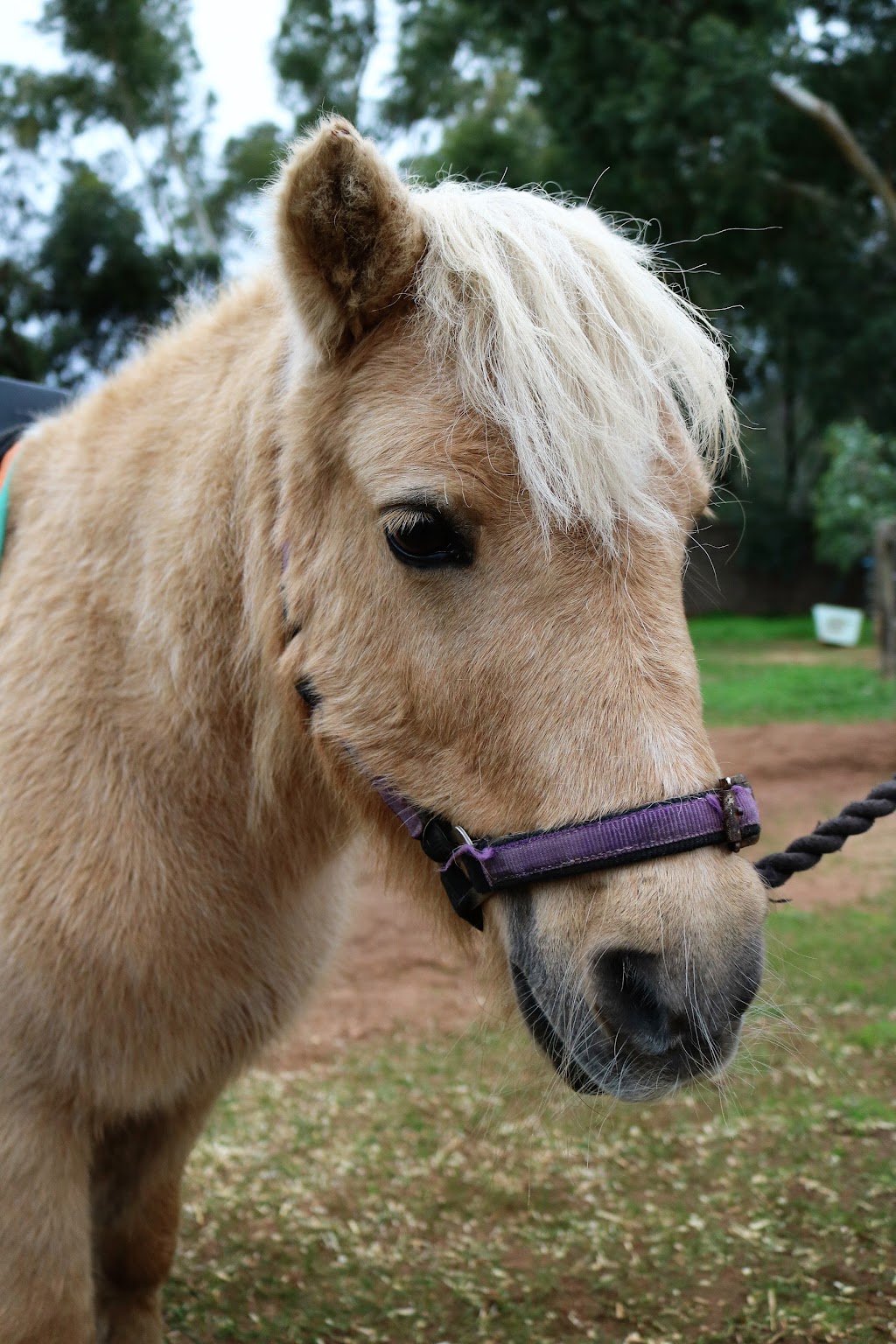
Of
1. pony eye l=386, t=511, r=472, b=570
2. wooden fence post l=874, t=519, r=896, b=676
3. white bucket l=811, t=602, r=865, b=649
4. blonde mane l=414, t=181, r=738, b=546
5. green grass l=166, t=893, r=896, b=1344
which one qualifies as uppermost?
blonde mane l=414, t=181, r=738, b=546

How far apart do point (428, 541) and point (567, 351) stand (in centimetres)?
41

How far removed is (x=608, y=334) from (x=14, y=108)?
31250mm

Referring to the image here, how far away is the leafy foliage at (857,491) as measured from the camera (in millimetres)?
21281

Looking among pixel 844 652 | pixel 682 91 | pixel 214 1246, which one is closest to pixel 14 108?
pixel 682 91

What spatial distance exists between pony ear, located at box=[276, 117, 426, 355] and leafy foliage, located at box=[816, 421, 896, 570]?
68.8 ft

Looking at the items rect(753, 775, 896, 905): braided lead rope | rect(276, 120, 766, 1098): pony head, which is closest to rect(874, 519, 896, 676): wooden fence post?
rect(753, 775, 896, 905): braided lead rope

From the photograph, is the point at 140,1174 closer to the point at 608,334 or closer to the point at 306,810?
the point at 306,810

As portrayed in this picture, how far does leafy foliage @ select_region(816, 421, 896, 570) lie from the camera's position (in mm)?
21281

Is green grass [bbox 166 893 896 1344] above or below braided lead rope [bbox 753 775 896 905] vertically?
below

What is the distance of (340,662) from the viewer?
1.99 metres

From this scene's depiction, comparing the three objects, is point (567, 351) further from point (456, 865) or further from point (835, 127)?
point (835, 127)

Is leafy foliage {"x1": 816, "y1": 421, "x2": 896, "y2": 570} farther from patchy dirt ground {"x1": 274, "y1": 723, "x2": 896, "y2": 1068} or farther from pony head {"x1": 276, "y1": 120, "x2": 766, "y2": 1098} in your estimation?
pony head {"x1": 276, "y1": 120, "x2": 766, "y2": 1098}

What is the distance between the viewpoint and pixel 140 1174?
2.81m

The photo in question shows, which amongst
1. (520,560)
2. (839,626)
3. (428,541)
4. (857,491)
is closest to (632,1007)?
(520,560)
